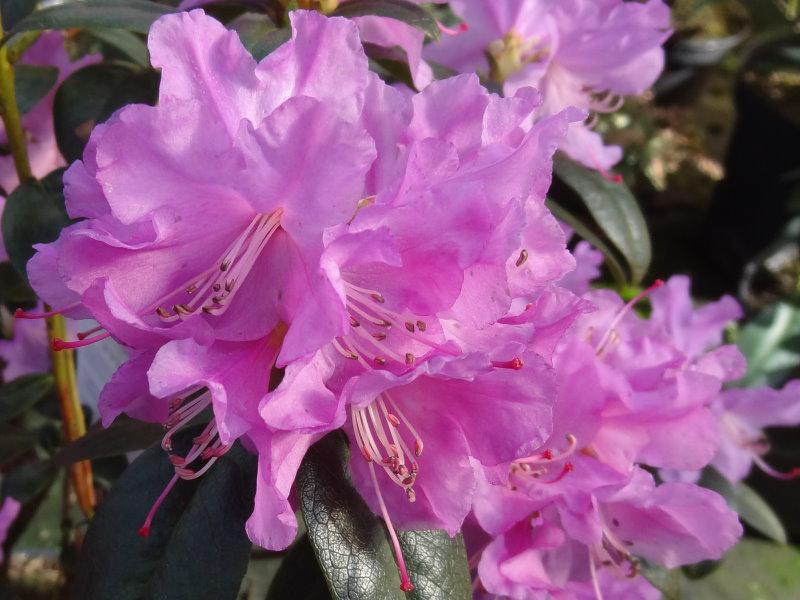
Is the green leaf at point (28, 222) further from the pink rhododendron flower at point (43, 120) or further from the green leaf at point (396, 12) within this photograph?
the green leaf at point (396, 12)

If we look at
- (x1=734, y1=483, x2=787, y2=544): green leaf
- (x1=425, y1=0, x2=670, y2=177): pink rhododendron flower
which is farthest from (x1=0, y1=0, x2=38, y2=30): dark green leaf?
(x1=734, y1=483, x2=787, y2=544): green leaf

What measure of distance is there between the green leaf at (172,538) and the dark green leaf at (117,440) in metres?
0.08

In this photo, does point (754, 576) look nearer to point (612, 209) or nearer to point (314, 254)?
point (612, 209)

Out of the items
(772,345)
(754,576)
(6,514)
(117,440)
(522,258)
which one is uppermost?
(522,258)

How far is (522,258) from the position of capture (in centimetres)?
51

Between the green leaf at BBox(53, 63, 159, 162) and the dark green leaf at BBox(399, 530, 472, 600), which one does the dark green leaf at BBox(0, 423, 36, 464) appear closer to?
the green leaf at BBox(53, 63, 159, 162)

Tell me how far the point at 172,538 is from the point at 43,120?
464mm

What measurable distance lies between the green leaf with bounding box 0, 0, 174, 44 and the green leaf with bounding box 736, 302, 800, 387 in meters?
1.70

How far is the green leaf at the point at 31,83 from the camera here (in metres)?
0.77

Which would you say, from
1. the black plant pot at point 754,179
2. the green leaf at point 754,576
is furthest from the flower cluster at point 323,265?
the black plant pot at point 754,179

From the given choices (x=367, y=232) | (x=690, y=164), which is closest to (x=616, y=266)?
(x=367, y=232)

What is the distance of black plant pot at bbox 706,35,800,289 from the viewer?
3.00 metres

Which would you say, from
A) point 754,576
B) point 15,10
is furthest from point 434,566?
point 754,576

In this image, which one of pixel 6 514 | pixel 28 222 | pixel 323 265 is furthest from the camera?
pixel 6 514
